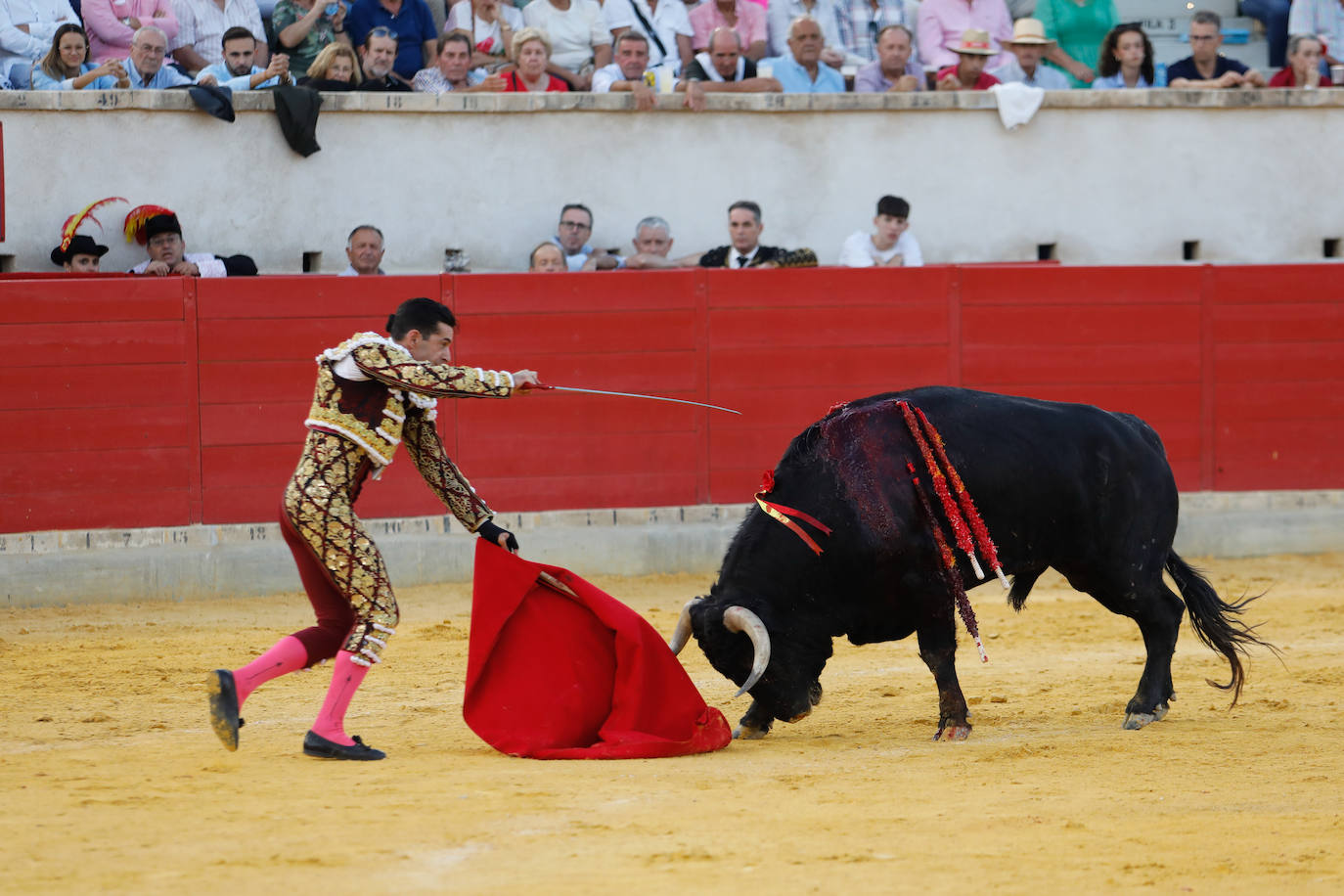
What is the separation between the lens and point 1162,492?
5.60 m

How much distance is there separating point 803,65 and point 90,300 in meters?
4.64

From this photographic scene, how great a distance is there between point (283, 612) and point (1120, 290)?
5002 mm

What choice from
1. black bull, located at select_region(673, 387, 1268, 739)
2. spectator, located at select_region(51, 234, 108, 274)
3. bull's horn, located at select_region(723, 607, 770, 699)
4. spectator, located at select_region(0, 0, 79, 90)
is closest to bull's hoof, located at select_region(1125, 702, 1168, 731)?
black bull, located at select_region(673, 387, 1268, 739)

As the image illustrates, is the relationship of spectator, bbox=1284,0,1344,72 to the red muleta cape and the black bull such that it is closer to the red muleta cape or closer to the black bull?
the black bull

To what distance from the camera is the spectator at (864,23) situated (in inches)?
435

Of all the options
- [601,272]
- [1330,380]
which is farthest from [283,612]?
[1330,380]

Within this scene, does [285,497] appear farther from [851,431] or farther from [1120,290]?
[1120,290]

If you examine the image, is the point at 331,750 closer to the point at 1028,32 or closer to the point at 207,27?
the point at 207,27

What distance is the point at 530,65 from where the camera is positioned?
9.81 metres

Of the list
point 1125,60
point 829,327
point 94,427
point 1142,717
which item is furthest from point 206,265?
point 1125,60

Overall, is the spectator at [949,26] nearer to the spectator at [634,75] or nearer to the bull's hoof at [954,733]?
the spectator at [634,75]

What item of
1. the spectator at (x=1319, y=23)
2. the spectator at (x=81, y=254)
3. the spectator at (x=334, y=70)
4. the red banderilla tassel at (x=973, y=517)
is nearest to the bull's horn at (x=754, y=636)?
the red banderilla tassel at (x=973, y=517)

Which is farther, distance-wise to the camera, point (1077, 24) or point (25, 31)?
point (1077, 24)

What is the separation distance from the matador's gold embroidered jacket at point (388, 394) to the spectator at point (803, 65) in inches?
235
